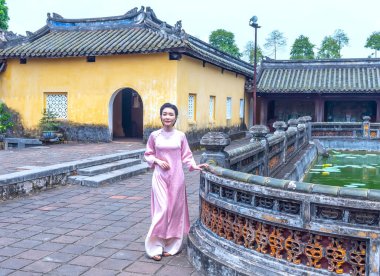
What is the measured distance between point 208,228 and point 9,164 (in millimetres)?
7063

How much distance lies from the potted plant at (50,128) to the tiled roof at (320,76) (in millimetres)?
11958

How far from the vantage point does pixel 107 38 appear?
620 inches

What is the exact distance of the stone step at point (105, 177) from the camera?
836cm

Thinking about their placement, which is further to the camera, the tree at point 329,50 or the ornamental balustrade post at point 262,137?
the tree at point 329,50

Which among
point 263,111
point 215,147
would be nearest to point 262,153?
point 215,147

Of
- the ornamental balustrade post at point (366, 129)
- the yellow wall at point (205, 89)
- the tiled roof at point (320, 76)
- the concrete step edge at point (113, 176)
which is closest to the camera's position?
the concrete step edge at point (113, 176)

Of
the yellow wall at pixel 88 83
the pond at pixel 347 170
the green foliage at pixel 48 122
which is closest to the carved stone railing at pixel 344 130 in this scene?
the pond at pixel 347 170

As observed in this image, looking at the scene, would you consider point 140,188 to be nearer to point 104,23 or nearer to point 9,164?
point 9,164

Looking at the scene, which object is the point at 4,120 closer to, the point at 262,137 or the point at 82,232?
the point at 262,137

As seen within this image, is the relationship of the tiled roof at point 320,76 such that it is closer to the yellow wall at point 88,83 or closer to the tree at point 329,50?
the yellow wall at point 88,83

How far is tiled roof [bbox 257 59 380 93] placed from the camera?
75.7ft

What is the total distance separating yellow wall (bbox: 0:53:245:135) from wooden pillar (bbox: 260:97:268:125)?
293 inches

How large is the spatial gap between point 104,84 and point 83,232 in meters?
10.7

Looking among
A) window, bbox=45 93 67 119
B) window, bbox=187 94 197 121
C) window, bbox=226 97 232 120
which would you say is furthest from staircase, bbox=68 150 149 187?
window, bbox=226 97 232 120
